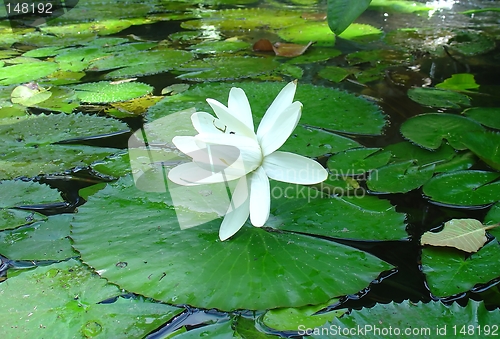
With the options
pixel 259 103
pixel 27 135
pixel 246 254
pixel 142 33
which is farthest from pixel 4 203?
pixel 142 33

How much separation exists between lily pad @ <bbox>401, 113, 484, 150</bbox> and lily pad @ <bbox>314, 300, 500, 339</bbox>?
2.43ft

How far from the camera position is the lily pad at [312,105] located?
151 cm

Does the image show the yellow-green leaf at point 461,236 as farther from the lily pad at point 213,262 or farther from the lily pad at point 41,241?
the lily pad at point 41,241

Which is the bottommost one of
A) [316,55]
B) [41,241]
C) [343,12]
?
[41,241]

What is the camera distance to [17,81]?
2113 mm

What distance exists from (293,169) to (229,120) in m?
0.17

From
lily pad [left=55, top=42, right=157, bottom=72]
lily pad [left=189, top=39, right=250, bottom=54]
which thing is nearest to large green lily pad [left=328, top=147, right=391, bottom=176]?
lily pad [left=189, top=39, right=250, bottom=54]

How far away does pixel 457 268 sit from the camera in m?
0.87

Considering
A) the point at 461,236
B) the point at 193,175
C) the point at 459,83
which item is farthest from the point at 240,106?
the point at 459,83

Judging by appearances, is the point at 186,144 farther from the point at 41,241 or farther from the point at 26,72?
the point at 26,72

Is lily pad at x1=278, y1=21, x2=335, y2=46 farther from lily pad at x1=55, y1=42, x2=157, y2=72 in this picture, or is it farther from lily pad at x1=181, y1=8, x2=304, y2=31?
lily pad at x1=55, y1=42, x2=157, y2=72

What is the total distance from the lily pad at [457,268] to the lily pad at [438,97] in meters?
0.89

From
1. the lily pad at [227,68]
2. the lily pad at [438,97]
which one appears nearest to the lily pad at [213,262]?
the lily pad at [438,97]

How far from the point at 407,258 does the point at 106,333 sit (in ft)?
2.06
